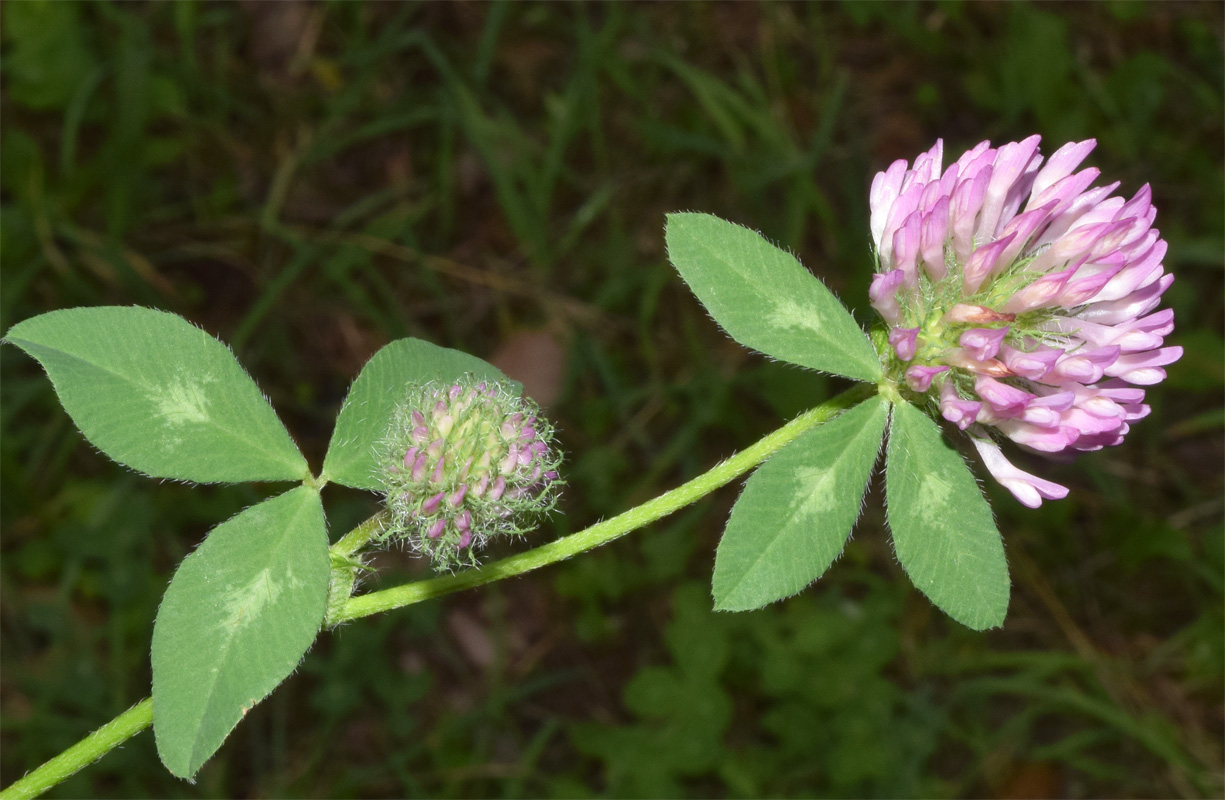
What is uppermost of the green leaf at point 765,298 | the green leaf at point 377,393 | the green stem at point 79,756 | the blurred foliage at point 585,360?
the green leaf at point 765,298

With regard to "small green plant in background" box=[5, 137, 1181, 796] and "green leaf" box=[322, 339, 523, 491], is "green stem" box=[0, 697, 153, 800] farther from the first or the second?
"green leaf" box=[322, 339, 523, 491]

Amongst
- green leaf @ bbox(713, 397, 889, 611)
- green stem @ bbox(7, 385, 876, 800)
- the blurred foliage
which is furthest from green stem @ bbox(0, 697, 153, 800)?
the blurred foliage

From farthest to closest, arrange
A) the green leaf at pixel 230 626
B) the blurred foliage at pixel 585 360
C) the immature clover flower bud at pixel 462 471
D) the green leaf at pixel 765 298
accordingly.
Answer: the blurred foliage at pixel 585 360
the green leaf at pixel 765 298
the immature clover flower bud at pixel 462 471
the green leaf at pixel 230 626

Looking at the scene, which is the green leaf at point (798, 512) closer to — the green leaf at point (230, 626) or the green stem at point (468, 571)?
the green stem at point (468, 571)

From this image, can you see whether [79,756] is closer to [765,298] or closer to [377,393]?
[377,393]

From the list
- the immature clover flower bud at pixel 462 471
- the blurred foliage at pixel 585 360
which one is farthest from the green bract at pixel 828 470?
the blurred foliage at pixel 585 360

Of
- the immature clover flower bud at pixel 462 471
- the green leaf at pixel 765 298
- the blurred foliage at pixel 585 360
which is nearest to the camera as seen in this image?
the immature clover flower bud at pixel 462 471

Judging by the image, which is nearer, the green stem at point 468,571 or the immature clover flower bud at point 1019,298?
the green stem at point 468,571

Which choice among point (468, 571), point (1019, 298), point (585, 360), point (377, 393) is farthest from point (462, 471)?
point (585, 360)
